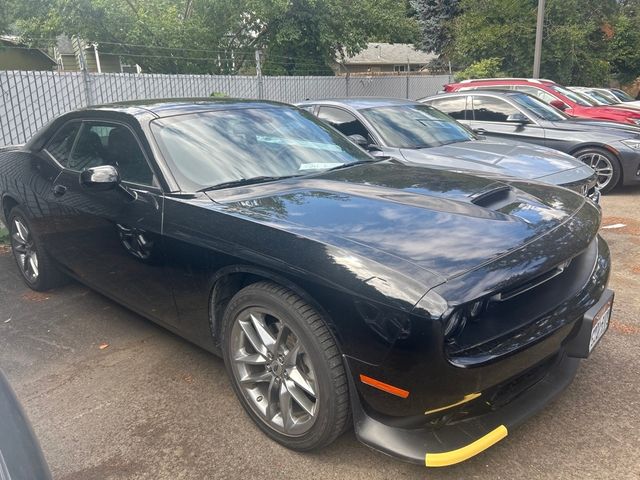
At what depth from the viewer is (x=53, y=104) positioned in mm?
7984

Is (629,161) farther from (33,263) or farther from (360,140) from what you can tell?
(33,263)

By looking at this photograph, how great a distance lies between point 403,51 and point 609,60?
872 inches

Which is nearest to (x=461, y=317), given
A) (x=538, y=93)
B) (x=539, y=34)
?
(x=538, y=93)

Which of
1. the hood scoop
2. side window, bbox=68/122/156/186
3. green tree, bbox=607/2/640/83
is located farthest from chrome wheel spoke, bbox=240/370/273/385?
green tree, bbox=607/2/640/83

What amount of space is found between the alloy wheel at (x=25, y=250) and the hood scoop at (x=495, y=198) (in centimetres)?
356

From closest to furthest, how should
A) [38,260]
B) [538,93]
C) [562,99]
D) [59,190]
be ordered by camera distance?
[59,190] < [38,260] < [562,99] < [538,93]

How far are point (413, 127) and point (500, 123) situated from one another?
2831 millimetres

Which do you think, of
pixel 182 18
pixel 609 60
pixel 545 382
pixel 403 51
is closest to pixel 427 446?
pixel 545 382

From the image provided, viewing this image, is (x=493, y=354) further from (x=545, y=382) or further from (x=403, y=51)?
(x=403, y=51)

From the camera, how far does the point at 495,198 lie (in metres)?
2.86

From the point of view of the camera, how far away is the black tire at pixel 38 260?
4.38 metres

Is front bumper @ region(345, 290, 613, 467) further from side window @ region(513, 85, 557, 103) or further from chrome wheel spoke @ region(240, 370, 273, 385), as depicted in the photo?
side window @ region(513, 85, 557, 103)

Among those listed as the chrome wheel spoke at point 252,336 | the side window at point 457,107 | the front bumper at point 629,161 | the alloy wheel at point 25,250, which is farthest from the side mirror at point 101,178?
the front bumper at point 629,161

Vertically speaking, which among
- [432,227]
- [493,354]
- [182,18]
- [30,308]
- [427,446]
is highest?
[182,18]
